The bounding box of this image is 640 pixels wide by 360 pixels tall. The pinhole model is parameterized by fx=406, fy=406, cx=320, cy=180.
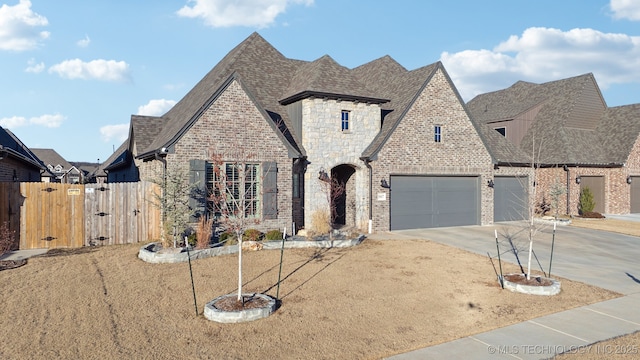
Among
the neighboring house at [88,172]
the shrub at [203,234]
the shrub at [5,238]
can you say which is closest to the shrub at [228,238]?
the shrub at [203,234]

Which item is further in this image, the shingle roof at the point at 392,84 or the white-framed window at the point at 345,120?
the shingle roof at the point at 392,84

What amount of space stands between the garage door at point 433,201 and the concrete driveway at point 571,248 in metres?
0.70

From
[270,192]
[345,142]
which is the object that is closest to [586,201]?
[345,142]

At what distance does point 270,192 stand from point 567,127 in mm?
22514

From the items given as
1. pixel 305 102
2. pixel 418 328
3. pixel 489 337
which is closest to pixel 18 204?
pixel 305 102

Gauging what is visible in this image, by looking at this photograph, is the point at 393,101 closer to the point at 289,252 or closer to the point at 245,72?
the point at 245,72

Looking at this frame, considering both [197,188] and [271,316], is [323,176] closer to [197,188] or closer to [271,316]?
[197,188]

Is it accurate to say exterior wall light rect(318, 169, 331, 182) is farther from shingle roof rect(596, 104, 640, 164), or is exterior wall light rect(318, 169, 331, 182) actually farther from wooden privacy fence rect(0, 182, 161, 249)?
shingle roof rect(596, 104, 640, 164)

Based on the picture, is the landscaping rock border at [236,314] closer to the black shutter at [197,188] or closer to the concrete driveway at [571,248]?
the black shutter at [197,188]

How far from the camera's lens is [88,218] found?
14367 mm

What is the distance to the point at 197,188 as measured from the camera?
47.3ft

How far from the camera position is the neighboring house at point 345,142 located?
15.7 m

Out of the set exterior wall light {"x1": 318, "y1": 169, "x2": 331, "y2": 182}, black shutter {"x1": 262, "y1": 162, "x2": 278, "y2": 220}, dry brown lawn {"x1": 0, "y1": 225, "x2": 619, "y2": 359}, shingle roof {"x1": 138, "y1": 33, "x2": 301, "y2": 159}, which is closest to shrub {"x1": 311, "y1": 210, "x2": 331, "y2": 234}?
exterior wall light {"x1": 318, "y1": 169, "x2": 331, "y2": 182}

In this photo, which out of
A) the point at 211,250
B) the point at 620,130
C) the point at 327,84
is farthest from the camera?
the point at 620,130
